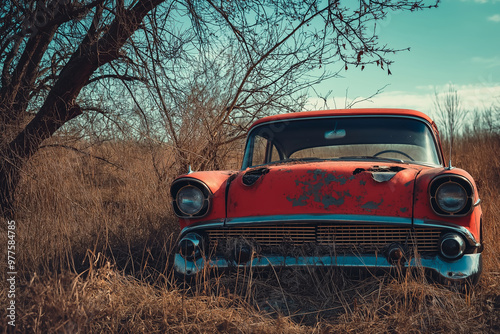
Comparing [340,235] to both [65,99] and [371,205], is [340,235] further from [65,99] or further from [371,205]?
[65,99]

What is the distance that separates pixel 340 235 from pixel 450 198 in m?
0.62

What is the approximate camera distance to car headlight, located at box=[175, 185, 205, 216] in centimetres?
282

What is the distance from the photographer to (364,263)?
248 cm

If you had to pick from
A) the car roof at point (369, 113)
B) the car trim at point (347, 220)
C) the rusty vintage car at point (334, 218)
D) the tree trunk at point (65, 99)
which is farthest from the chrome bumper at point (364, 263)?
the tree trunk at point (65, 99)

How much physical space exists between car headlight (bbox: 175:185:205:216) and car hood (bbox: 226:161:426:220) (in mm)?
178

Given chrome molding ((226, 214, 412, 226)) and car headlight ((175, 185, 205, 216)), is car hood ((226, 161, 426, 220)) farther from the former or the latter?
car headlight ((175, 185, 205, 216))

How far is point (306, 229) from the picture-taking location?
2652mm

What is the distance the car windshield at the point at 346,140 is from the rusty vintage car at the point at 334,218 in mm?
388

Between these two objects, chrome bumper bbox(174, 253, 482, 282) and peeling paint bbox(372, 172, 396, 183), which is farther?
peeling paint bbox(372, 172, 396, 183)

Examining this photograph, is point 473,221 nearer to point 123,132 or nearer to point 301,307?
point 301,307

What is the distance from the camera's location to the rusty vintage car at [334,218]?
8.12 feet

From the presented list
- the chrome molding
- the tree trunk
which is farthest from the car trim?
the tree trunk

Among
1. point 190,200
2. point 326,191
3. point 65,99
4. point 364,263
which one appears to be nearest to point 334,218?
point 326,191

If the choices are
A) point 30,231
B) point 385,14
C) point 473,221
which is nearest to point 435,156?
point 473,221
